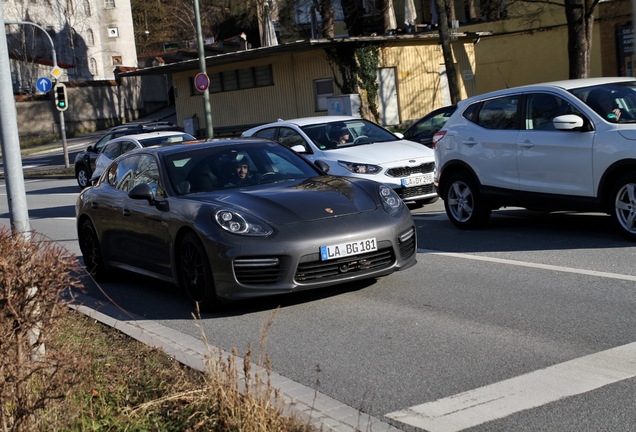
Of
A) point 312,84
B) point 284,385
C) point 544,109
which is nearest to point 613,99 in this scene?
point 544,109

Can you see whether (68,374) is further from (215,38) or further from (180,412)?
(215,38)

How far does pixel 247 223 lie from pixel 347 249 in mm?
891

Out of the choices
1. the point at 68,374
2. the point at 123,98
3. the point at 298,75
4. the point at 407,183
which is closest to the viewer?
the point at 68,374

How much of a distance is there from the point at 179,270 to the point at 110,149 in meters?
14.0

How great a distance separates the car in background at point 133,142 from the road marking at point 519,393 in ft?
48.4

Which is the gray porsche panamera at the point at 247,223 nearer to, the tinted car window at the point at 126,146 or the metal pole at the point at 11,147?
the metal pole at the point at 11,147

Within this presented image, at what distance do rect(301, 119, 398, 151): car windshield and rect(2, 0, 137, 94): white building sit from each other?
56.4 meters

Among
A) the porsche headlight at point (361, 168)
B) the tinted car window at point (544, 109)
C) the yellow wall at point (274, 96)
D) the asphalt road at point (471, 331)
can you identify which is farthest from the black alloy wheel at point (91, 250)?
the yellow wall at point (274, 96)

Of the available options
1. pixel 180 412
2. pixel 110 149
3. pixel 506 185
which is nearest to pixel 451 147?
pixel 506 185

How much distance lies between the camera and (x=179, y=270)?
25.9ft

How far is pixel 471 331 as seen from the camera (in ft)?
20.6

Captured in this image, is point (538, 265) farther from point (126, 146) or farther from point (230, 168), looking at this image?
point (126, 146)

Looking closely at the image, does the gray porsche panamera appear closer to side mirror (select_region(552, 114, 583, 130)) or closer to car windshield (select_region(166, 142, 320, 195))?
car windshield (select_region(166, 142, 320, 195))

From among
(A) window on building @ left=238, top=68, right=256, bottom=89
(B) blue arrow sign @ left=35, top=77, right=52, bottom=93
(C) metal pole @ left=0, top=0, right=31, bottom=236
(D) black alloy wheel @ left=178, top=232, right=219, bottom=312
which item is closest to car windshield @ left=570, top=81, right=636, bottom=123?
(D) black alloy wheel @ left=178, top=232, right=219, bottom=312
